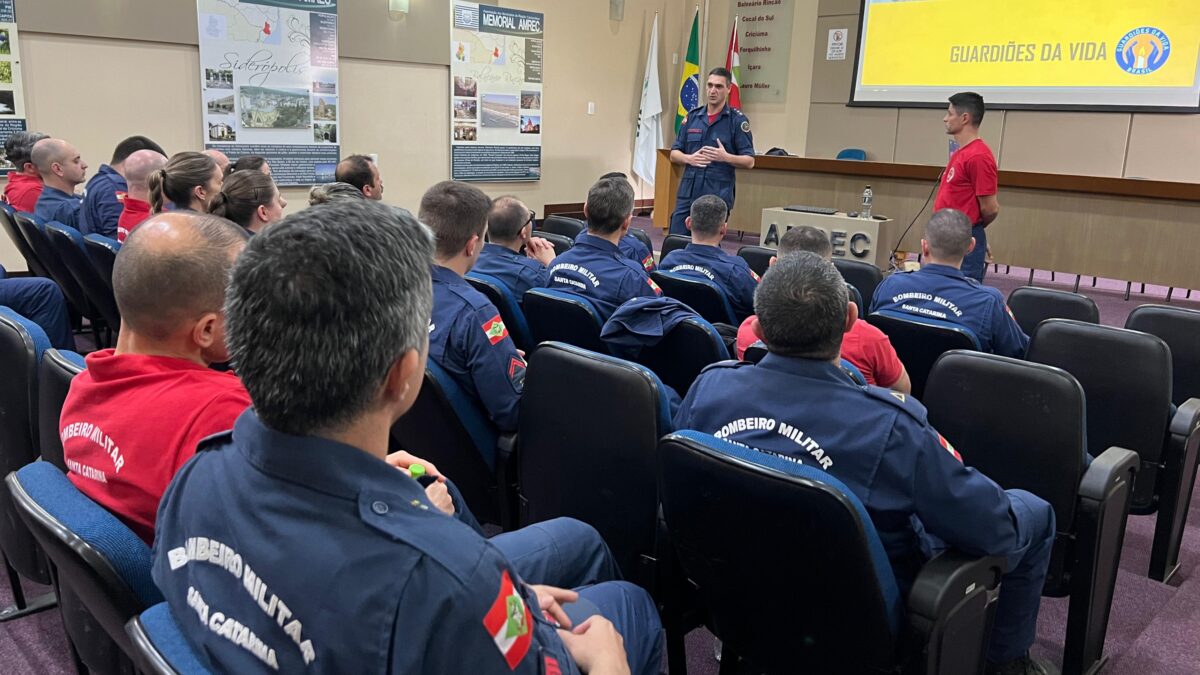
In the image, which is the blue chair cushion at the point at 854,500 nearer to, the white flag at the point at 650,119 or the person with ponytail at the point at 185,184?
the person with ponytail at the point at 185,184

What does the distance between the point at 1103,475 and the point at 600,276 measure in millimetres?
1762

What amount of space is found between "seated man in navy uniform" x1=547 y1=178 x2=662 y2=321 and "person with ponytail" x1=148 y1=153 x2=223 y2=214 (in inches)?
55.2

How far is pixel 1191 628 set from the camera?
2256 mm

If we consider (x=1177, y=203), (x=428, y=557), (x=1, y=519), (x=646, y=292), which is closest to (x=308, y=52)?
(x=646, y=292)

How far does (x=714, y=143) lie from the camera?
19.6ft

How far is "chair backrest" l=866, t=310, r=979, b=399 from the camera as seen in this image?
2.59 meters

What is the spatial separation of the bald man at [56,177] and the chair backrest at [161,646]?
4.41 meters

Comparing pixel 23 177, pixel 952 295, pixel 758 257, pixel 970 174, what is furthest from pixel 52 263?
pixel 970 174

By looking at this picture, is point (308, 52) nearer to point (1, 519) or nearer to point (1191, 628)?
point (1, 519)

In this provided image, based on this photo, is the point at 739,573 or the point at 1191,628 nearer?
the point at 739,573

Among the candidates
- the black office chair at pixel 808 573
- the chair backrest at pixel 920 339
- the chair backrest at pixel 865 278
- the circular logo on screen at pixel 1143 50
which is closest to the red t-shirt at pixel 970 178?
the chair backrest at pixel 865 278

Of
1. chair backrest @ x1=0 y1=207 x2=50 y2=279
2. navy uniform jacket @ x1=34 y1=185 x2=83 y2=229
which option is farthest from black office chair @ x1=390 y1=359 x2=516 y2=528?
navy uniform jacket @ x1=34 y1=185 x2=83 y2=229

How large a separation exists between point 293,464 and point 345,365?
0.11m

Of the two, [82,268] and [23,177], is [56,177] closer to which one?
[23,177]
